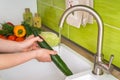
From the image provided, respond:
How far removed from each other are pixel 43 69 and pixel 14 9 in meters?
0.57

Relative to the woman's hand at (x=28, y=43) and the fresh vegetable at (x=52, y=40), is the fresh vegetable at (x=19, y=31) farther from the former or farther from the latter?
the woman's hand at (x=28, y=43)

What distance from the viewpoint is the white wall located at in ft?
4.74

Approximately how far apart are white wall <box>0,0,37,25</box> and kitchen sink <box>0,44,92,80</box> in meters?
0.52

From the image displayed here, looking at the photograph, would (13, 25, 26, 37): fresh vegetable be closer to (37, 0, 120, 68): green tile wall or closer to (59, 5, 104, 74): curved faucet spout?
(37, 0, 120, 68): green tile wall

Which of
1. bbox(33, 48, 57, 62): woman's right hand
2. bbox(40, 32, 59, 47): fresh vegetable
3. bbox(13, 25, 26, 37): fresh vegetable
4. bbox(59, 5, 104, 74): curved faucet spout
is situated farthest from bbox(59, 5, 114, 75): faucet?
bbox(13, 25, 26, 37): fresh vegetable

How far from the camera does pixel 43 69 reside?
1.14m

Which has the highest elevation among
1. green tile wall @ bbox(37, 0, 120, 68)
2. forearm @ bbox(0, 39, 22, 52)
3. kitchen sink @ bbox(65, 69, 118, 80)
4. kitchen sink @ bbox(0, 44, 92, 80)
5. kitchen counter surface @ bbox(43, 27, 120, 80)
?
green tile wall @ bbox(37, 0, 120, 68)

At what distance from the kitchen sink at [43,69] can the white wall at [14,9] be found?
520 millimetres

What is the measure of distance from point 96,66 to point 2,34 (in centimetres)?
67

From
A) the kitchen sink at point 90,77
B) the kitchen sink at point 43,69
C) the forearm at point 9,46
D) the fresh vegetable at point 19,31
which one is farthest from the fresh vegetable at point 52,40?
the kitchen sink at point 90,77

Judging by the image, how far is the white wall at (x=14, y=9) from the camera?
1.45 metres

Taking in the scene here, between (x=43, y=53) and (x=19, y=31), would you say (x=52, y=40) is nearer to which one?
(x=19, y=31)

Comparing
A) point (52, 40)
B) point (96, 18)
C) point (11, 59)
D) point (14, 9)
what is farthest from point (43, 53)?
point (14, 9)

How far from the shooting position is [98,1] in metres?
0.86
